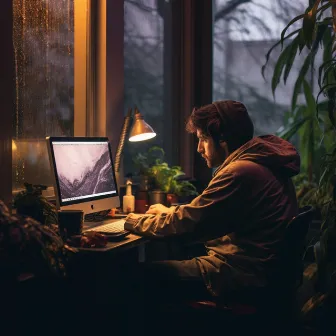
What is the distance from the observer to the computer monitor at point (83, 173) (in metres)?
2.65

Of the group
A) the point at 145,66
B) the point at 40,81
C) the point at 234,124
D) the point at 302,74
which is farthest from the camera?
the point at 145,66

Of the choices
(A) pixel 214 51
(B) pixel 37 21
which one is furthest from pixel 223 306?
(A) pixel 214 51

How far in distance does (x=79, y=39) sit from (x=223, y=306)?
1852mm

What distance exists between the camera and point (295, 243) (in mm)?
2193

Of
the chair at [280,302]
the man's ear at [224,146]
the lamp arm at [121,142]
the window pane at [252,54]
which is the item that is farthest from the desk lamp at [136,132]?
the window pane at [252,54]

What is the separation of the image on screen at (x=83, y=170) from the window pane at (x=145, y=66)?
788 millimetres

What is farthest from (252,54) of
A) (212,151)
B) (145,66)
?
(212,151)

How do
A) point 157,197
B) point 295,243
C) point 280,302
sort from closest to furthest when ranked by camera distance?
1. point 295,243
2. point 280,302
3. point 157,197

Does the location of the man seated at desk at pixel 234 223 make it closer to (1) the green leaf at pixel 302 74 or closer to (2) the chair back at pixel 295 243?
(2) the chair back at pixel 295 243

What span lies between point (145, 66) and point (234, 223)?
204 cm

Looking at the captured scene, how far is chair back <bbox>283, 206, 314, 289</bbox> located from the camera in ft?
7.08

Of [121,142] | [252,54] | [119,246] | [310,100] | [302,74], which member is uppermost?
[252,54]

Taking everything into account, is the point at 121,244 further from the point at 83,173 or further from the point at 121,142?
the point at 121,142

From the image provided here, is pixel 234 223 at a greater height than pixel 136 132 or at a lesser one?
lesser
